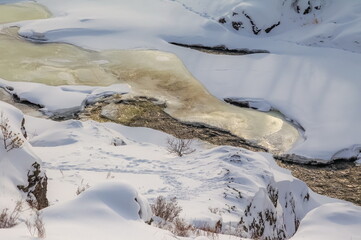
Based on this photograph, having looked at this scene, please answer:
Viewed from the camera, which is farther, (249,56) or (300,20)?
(300,20)

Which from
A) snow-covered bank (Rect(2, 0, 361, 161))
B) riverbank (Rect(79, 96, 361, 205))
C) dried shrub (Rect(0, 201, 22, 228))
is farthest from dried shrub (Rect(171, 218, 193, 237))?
snow-covered bank (Rect(2, 0, 361, 161))

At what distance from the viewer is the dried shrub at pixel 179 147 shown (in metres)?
7.99

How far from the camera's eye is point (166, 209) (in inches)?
206

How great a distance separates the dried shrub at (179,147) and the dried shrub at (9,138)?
301 centimetres

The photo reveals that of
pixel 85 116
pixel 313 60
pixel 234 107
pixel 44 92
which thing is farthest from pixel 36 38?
pixel 313 60

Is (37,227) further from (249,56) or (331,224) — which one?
(249,56)

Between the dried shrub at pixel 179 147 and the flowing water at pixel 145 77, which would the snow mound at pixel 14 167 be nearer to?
the dried shrub at pixel 179 147

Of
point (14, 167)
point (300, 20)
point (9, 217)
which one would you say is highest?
point (9, 217)

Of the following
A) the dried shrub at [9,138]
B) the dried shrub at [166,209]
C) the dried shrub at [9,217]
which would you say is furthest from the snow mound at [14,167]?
the dried shrub at [166,209]

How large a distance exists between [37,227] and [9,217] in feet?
2.41

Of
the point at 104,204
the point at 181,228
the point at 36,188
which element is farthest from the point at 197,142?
the point at 104,204

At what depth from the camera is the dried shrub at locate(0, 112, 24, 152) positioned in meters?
5.32

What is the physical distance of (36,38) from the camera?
1369cm

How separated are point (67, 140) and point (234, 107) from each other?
4122 mm
